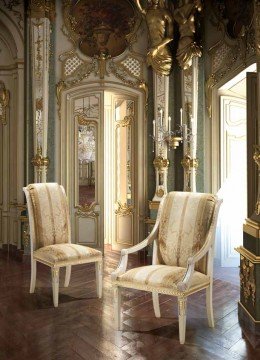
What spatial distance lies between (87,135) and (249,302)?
3448 mm

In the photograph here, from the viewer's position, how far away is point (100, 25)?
574cm

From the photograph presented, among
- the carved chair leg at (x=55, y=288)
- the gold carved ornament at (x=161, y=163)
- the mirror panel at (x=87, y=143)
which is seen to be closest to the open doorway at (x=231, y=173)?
the gold carved ornament at (x=161, y=163)

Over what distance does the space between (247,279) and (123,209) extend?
3.08m

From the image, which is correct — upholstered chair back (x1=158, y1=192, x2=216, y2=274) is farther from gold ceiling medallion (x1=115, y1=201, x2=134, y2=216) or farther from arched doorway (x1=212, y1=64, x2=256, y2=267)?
gold ceiling medallion (x1=115, y1=201, x2=134, y2=216)

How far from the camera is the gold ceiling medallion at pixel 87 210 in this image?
585 cm

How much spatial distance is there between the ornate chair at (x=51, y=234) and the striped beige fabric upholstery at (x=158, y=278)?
2.74 feet

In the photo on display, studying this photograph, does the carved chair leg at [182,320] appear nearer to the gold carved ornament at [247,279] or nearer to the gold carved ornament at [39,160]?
the gold carved ornament at [247,279]

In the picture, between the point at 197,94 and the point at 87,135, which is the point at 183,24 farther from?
the point at 87,135

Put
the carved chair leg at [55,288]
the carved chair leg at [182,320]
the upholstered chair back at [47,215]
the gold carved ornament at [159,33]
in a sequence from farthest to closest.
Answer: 1. the gold carved ornament at [159,33]
2. the upholstered chair back at [47,215]
3. the carved chair leg at [55,288]
4. the carved chair leg at [182,320]

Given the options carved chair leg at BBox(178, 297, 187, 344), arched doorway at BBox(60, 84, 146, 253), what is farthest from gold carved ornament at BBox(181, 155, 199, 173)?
carved chair leg at BBox(178, 297, 187, 344)

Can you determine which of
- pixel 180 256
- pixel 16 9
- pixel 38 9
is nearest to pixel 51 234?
pixel 180 256

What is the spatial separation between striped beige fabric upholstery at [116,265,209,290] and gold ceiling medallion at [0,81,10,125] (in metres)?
3.79

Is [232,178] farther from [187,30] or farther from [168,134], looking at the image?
[187,30]

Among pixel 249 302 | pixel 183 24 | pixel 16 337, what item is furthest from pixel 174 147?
pixel 16 337
